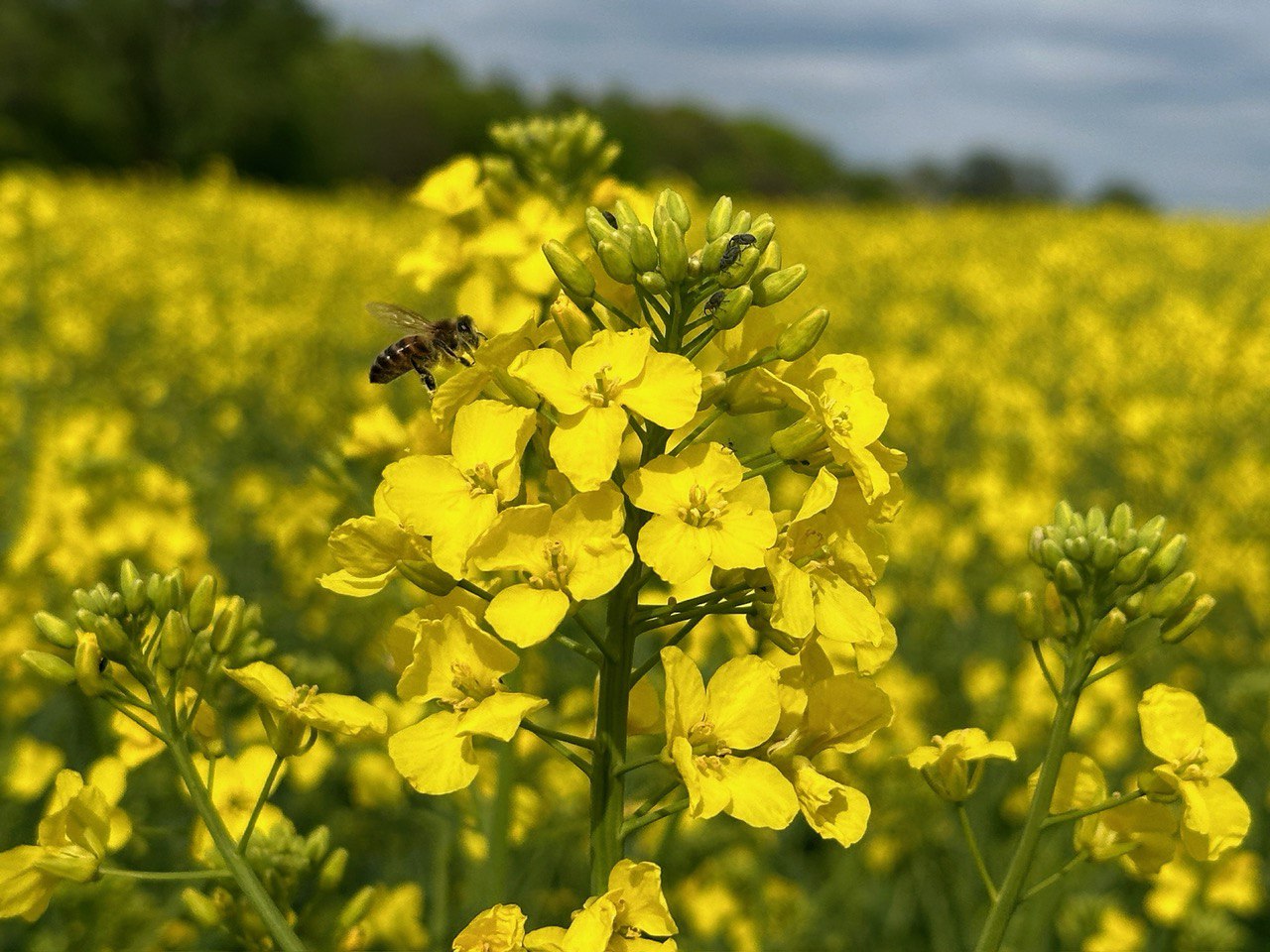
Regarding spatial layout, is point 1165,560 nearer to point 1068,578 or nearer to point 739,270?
point 1068,578

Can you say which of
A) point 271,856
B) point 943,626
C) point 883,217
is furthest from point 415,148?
point 271,856

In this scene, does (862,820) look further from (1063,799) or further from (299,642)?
(299,642)

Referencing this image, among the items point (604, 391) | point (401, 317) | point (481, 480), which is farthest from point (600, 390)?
point (401, 317)

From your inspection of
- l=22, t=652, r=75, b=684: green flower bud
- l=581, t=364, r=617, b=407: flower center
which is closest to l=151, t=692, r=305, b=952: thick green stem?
l=22, t=652, r=75, b=684: green flower bud

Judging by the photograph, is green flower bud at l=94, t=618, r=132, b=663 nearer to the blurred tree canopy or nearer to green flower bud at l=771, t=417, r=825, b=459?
green flower bud at l=771, t=417, r=825, b=459

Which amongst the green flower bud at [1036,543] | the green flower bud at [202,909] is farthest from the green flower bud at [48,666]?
the green flower bud at [1036,543]

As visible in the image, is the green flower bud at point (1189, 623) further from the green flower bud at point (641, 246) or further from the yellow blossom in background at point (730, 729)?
the green flower bud at point (641, 246)
